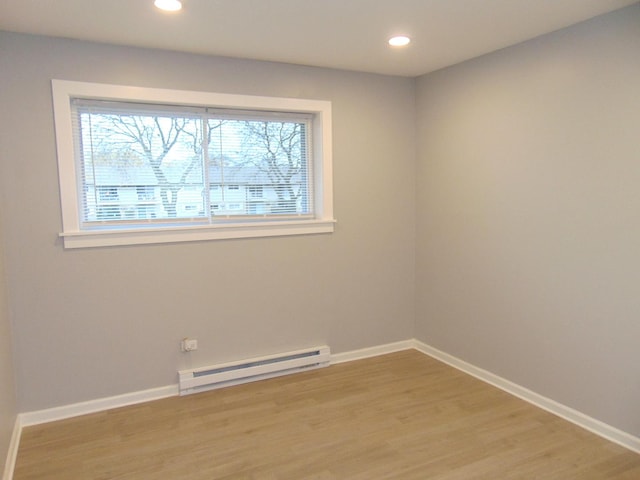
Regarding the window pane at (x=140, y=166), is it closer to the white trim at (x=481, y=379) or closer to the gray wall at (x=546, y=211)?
the white trim at (x=481, y=379)

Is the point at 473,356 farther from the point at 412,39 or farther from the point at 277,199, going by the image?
the point at 412,39

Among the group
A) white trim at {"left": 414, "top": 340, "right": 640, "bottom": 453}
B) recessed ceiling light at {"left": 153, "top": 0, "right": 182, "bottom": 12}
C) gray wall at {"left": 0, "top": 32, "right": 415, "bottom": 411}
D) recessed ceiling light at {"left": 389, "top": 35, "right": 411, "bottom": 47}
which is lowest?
white trim at {"left": 414, "top": 340, "right": 640, "bottom": 453}

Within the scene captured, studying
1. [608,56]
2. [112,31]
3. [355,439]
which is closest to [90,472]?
[355,439]

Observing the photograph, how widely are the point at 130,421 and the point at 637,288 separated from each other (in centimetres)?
316

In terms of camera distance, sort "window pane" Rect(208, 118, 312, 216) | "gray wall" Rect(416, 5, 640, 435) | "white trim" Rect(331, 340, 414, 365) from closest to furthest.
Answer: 1. "gray wall" Rect(416, 5, 640, 435)
2. "window pane" Rect(208, 118, 312, 216)
3. "white trim" Rect(331, 340, 414, 365)

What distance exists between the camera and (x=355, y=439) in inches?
105

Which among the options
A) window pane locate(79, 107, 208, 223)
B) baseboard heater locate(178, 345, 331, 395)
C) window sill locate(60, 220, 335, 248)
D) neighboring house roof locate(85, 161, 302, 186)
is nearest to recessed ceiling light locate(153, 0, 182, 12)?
window pane locate(79, 107, 208, 223)

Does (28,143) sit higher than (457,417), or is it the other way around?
(28,143)

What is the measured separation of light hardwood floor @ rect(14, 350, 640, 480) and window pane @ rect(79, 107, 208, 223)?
4.54 ft

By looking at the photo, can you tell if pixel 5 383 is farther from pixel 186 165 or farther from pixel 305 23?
pixel 305 23

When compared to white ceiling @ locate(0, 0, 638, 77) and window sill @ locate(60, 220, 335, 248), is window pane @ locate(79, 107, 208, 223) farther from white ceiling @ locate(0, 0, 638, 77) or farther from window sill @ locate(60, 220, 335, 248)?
white ceiling @ locate(0, 0, 638, 77)

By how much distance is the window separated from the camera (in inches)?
116

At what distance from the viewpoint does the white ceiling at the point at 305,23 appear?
91.4 inches

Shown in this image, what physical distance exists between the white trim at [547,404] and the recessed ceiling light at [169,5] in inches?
127
